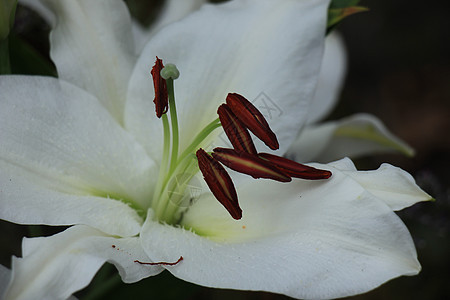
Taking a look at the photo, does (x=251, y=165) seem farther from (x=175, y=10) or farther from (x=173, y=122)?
(x=175, y=10)

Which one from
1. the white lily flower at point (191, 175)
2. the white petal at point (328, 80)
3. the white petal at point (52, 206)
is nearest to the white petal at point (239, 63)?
the white lily flower at point (191, 175)

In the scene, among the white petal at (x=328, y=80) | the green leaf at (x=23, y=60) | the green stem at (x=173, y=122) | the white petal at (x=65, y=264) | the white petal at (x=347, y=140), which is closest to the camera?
the white petal at (x=65, y=264)

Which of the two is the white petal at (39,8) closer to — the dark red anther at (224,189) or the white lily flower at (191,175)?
the white lily flower at (191,175)

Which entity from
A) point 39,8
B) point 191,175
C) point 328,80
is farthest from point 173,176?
point 328,80

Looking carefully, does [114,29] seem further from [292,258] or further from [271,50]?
[292,258]

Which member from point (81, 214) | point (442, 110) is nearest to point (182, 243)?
point (81, 214)

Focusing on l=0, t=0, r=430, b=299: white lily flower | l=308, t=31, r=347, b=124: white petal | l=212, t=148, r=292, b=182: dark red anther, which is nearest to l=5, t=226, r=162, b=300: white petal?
l=0, t=0, r=430, b=299: white lily flower
